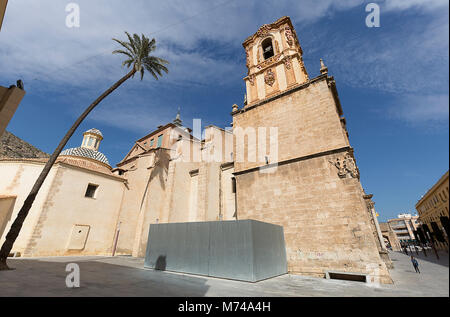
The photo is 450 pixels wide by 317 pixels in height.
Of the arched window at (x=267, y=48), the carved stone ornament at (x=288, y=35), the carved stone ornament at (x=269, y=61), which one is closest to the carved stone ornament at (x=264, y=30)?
the arched window at (x=267, y=48)

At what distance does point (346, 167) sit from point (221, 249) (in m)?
7.77

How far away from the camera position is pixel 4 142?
111 feet

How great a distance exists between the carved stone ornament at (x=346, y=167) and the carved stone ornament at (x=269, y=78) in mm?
8379

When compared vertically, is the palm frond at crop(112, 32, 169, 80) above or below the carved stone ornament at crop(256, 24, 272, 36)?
below

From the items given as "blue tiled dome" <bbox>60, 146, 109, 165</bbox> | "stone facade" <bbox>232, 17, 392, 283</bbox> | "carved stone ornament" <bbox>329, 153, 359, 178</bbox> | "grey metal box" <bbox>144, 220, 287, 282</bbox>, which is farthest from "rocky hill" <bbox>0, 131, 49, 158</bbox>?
"carved stone ornament" <bbox>329, 153, 359, 178</bbox>

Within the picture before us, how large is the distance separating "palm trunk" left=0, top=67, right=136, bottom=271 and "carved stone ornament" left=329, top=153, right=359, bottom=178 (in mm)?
15004

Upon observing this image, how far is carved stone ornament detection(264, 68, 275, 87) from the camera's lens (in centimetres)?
1608

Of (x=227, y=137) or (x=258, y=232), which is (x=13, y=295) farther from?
(x=227, y=137)

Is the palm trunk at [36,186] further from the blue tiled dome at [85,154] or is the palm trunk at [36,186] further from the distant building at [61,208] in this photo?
the blue tiled dome at [85,154]

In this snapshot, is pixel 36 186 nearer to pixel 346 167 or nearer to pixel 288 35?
pixel 346 167

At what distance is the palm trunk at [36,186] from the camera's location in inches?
352

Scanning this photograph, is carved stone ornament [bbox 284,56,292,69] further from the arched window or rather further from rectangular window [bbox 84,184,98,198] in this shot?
rectangular window [bbox 84,184,98,198]
